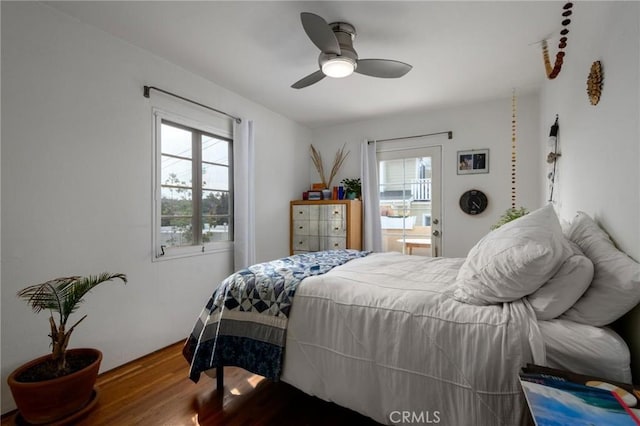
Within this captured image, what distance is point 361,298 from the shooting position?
146 centimetres

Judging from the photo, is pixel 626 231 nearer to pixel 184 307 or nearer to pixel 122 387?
pixel 122 387

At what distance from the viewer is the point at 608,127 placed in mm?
1279

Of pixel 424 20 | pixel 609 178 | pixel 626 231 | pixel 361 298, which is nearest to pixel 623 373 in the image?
pixel 626 231

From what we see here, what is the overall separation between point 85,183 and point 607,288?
2.95 m

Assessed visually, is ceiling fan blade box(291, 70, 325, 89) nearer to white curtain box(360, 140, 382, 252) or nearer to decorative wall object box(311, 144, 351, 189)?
white curtain box(360, 140, 382, 252)

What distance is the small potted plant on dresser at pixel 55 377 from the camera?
1552 mm

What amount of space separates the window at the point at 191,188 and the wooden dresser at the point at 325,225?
3.68ft

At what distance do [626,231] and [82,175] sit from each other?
3.04 meters

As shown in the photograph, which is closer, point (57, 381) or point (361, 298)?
point (361, 298)

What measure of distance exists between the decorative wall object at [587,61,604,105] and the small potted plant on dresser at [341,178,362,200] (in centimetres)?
281

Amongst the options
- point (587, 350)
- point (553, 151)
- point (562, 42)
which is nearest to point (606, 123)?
point (562, 42)

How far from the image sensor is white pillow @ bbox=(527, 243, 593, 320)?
1.08 m

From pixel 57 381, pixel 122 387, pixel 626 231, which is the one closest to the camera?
pixel 626 231

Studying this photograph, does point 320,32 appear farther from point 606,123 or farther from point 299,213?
point 299,213
